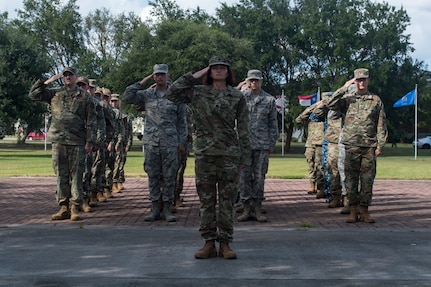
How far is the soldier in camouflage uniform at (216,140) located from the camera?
251 inches

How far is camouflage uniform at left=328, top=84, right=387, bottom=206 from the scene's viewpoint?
9.07 metres

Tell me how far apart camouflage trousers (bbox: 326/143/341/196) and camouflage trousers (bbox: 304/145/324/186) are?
4.45 ft

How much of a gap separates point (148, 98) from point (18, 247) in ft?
10.7

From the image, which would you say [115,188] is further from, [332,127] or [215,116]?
[215,116]

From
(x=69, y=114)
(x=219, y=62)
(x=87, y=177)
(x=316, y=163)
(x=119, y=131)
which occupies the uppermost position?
(x=219, y=62)

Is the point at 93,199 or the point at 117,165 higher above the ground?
the point at 117,165

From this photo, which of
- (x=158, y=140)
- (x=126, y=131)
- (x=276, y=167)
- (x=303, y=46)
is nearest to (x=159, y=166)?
(x=158, y=140)

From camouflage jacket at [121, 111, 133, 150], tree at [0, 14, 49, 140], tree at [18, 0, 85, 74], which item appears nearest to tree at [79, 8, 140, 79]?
tree at [18, 0, 85, 74]

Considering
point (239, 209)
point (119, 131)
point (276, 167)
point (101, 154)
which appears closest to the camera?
point (239, 209)

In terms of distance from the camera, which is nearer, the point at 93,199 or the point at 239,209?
the point at 239,209

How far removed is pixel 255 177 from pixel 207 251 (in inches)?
132

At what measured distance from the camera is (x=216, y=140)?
6387 mm

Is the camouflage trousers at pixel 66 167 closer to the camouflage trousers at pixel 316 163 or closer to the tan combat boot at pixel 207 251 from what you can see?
the tan combat boot at pixel 207 251

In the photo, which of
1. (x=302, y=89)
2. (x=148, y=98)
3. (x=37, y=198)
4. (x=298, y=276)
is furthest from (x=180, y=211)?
(x=302, y=89)
